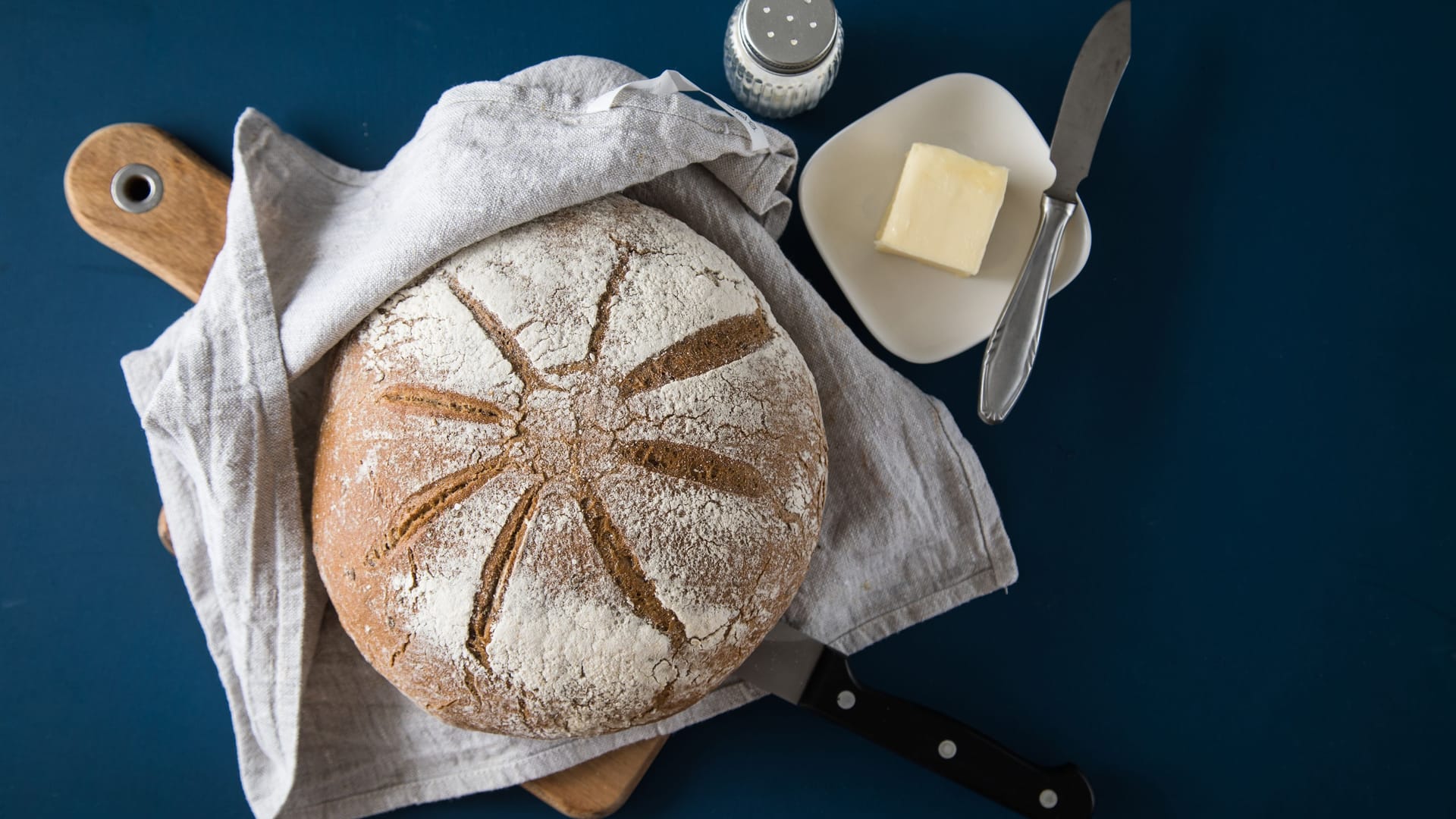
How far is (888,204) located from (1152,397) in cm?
56

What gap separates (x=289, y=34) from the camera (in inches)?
54.7

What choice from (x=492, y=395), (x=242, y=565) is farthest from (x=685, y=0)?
(x=242, y=565)

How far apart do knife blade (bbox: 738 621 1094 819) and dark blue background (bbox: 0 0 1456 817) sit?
0.12 m

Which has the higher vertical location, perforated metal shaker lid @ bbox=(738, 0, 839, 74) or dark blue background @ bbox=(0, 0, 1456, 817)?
perforated metal shaker lid @ bbox=(738, 0, 839, 74)

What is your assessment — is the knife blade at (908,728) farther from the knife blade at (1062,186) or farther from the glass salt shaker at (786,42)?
the glass salt shaker at (786,42)

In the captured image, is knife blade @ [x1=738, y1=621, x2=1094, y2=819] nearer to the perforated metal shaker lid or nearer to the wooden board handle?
the perforated metal shaker lid

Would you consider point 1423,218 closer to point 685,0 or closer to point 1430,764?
point 1430,764

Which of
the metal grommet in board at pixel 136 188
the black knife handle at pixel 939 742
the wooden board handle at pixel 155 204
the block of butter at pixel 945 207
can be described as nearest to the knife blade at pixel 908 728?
the black knife handle at pixel 939 742

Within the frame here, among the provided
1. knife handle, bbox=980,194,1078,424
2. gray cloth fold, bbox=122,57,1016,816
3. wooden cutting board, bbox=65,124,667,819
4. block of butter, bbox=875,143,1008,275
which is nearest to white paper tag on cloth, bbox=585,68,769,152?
gray cloth fold, bbox=122,57,1016,816

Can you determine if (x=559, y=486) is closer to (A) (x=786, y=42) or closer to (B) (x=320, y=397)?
(B) (x=320, y=397)

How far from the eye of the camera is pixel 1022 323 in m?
1.25

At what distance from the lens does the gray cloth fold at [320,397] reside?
1.03 meters

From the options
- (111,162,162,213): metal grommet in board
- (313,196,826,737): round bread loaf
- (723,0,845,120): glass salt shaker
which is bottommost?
(313,196,826,737): round bread loaf

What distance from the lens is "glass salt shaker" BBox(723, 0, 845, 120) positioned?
3.91ft
